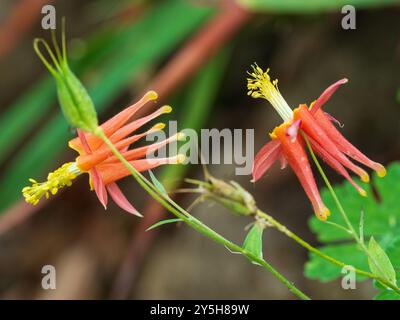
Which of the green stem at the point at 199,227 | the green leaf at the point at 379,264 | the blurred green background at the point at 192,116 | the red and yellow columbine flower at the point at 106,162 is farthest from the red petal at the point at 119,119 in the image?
the blurred green background at the point at 192,116

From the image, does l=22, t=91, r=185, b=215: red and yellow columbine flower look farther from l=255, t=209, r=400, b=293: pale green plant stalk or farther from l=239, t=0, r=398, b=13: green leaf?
l=239, t=0, r=398, b=13: green leaf

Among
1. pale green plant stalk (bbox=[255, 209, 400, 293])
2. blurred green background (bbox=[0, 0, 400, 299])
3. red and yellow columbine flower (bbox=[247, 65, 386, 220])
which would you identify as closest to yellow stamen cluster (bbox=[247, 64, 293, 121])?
red and yellow columbine flower (bbox=[247, 65, 386, 220])

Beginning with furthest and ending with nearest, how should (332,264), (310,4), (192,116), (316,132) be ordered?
(192,116) < (310,4) < (332,264) < (316,132)

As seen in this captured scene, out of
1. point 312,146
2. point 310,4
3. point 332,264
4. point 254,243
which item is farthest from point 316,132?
point 310,4

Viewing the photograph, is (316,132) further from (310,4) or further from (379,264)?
(310,4)

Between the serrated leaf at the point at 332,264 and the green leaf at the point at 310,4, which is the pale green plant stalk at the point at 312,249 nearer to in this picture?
the serrated leaf at the point at 332,264

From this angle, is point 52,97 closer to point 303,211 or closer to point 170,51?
point 170,51
